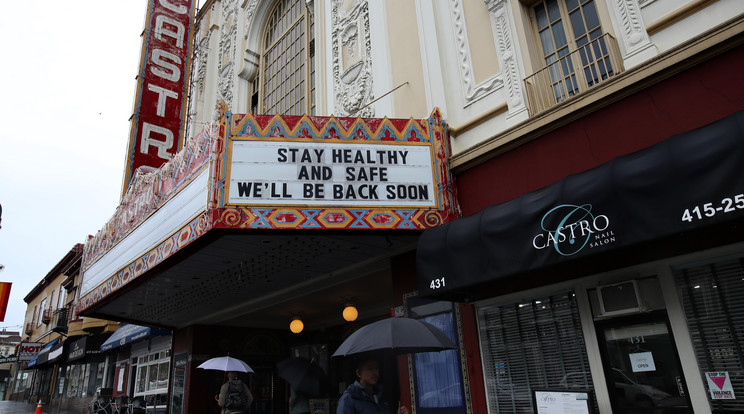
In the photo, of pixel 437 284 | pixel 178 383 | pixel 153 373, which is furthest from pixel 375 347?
pixel 153 373

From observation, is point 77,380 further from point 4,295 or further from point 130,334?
point 4,295

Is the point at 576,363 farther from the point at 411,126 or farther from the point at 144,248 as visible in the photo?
the point at 144,248

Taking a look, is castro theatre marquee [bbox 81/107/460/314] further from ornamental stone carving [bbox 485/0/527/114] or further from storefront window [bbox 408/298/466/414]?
storefront window [bbox 408/298/466/414]

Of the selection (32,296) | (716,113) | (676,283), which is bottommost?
(676,283)

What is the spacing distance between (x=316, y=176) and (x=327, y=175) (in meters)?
0.17

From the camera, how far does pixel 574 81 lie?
7.36 metres

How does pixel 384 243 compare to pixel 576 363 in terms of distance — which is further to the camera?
pixel 384 243

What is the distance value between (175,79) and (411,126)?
10602 millimetres

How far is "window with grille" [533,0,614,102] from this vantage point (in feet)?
23.5

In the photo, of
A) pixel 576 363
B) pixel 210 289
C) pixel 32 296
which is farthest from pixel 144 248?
pixel 32 296

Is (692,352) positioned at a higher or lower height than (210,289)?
lower

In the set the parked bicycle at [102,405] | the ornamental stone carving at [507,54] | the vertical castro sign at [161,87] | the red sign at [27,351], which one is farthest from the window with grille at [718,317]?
the red sign at [27,351]

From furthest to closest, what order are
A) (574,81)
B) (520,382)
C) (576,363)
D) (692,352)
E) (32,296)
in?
(32,296) → (574,81) → (520,382) → (576,363) → (692,352)

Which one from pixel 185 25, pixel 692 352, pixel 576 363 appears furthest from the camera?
pixel 185 25
